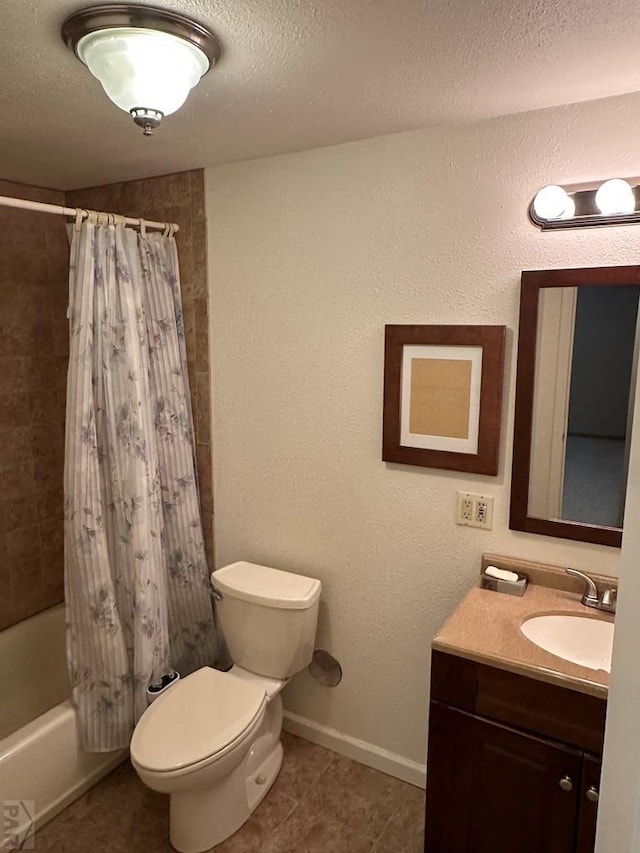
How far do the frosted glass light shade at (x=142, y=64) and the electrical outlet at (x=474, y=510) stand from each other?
1.42m

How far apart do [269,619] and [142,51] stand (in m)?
1.76

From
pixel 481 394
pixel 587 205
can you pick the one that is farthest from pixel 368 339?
pixel 587 205

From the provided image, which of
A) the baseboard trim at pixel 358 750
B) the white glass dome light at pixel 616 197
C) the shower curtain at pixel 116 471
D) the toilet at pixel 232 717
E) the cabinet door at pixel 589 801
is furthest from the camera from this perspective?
the baseboard trim at pixel 358 750

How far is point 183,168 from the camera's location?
7.54 ft

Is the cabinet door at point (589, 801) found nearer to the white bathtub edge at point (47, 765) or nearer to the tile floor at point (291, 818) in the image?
the tile floor at point (291, 818)

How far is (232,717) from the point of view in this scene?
188 centimetres

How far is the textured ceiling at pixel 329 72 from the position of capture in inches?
44.6

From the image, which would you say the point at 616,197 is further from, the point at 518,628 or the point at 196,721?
the point at 196,721

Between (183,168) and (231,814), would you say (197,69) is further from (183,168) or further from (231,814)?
(231,814)

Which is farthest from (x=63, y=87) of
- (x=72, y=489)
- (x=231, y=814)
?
(x=231, y=814)

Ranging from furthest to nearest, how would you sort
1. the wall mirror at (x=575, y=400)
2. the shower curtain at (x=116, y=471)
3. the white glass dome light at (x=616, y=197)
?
1. the shower curtain at (x=116, y=471)
2. the wall mirror at (x=575, y=400)
3. the white glass dome light at (x=616, y=197)

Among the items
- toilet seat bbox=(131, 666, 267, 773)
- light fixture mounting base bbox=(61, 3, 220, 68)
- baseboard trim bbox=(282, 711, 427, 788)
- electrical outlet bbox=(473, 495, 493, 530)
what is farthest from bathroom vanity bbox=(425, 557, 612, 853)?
light fixture mounting base bbox=(61, 3, 220, 68)

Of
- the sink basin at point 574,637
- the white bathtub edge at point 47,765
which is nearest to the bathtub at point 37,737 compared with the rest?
the white bathtub edge at point 47,765

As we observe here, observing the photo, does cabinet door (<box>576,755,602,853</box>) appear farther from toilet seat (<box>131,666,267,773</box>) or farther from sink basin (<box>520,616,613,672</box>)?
toilet seat (<box>131,666,267,773</box>)
